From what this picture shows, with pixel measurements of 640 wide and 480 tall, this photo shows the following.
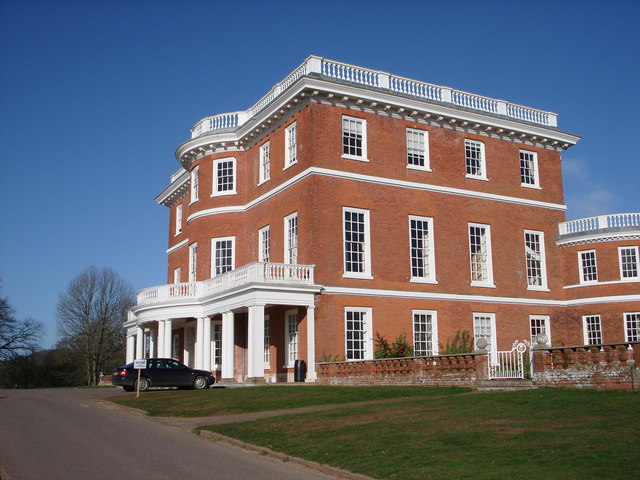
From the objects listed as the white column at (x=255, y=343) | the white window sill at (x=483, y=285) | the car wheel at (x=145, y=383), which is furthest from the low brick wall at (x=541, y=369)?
the white window sill at (x=483, y=285)

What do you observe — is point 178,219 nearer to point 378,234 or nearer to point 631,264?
point 378,234

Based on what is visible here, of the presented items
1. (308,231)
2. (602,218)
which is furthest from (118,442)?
(602,218)

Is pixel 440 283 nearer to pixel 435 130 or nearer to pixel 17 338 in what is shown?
pixel 435 130

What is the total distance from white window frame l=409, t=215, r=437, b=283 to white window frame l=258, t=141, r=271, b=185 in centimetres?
767

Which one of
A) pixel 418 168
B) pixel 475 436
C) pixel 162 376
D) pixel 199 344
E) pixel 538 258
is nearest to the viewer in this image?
pixel 475 436

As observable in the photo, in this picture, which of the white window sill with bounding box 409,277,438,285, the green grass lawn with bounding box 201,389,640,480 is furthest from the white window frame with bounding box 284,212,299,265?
→ the green grass lawn with bounding box 201,389,640,480

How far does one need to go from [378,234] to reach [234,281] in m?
6.89

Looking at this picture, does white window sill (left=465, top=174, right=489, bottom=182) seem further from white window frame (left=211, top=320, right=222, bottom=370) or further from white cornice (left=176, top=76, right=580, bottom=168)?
white window frame (left=211, top=320, right=222, bottom=370)

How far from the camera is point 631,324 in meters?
35.2

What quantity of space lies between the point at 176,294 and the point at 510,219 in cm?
1773

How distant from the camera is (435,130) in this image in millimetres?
34531

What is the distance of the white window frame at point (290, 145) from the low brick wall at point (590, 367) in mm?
16274

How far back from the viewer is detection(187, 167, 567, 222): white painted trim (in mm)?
31312

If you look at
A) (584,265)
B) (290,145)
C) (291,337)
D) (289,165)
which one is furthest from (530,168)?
(291,337)
